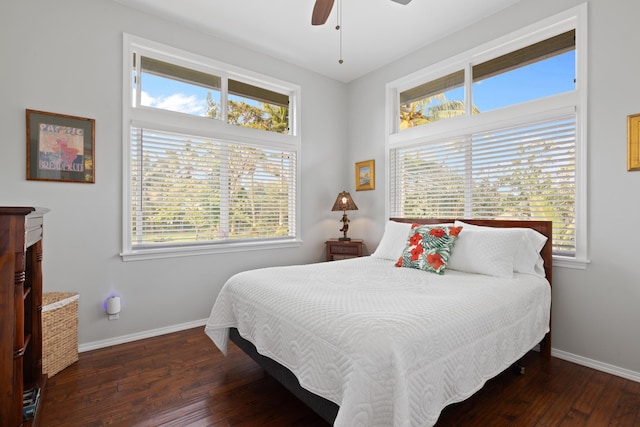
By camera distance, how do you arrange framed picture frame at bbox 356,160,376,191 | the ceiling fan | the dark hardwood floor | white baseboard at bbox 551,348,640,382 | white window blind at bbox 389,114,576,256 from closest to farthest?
the dark hardwood floor, the ceiling fan, white baseboard at bbox 551,348,640,382, white window blind at bbox 389,114,576,256, framed picture frame at bbox 356,160,376,191

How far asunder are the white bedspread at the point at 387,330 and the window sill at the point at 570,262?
0.31 m

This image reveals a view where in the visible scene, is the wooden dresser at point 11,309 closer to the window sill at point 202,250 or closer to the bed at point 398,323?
the bed at point 398,323

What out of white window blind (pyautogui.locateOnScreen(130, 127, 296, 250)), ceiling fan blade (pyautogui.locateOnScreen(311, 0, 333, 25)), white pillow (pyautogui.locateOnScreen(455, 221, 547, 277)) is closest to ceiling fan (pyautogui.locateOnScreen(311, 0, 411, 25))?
ceiling fan blade (pyautogui.locateOnScreen(311, 0, 333, 25))

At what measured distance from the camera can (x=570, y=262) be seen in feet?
8.21

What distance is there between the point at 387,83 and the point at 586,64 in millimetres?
1975

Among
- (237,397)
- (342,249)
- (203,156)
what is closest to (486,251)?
(342,249)

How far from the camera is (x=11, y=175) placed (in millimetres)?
2369

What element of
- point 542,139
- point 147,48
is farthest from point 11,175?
point 542,139

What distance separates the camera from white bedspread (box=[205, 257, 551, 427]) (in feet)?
4.02

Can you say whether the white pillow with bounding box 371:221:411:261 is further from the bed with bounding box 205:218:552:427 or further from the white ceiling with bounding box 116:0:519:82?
the white ceiling with bounding box 116:0:519:82

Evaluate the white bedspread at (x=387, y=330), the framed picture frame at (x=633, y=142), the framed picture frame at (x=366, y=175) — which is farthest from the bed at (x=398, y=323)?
the framed picture frame at (x=366, y=175)

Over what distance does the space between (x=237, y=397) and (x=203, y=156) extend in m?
2.28

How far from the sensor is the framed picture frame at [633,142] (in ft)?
7.22

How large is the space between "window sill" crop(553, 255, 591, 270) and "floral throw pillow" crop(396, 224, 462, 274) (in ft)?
2.55
